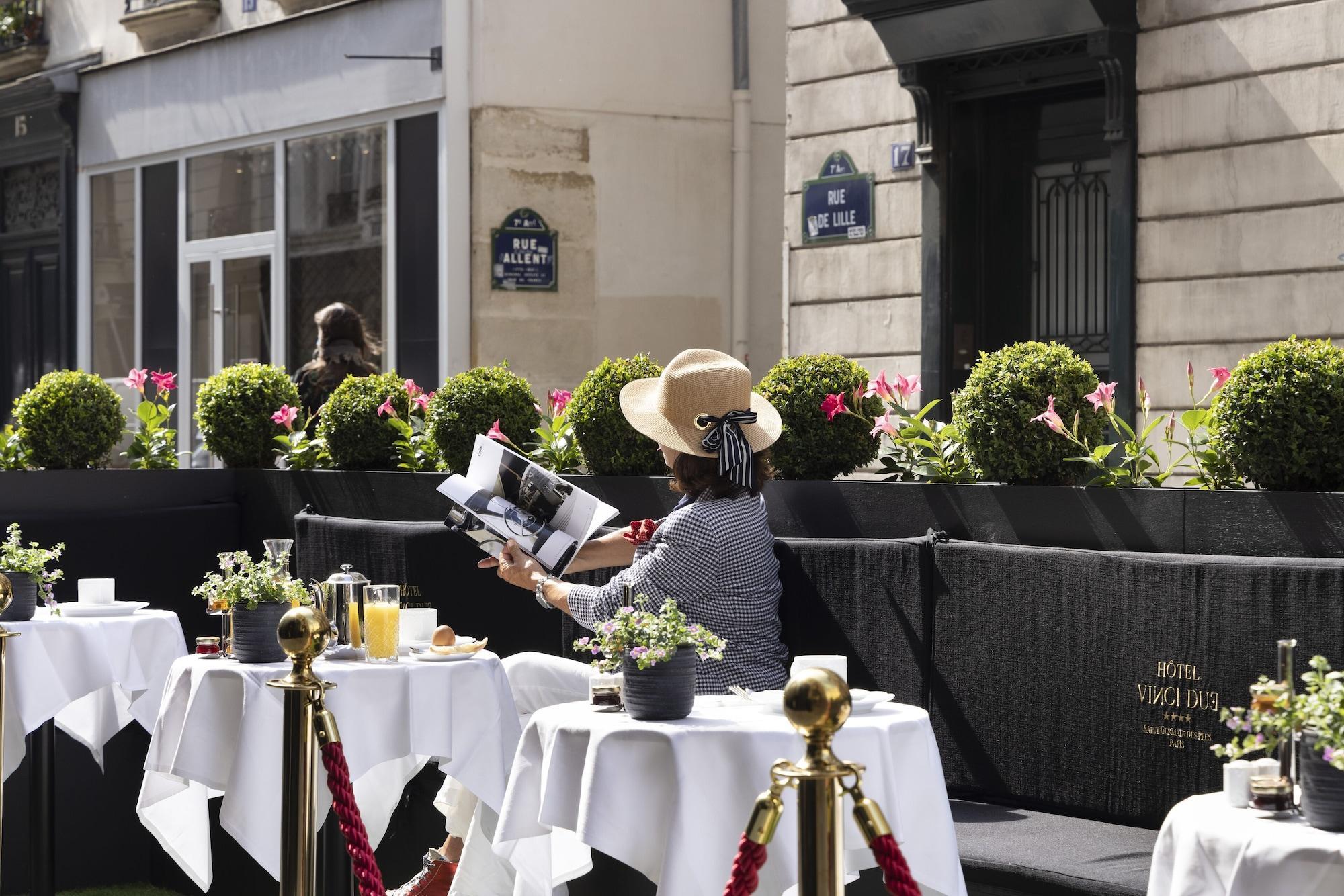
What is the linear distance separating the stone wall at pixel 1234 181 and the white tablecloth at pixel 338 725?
527 cm

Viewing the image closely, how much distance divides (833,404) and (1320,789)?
10.7 feet

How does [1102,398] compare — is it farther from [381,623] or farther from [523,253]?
[523,253]

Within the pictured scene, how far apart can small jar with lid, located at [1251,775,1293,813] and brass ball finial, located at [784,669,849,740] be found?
1.34m

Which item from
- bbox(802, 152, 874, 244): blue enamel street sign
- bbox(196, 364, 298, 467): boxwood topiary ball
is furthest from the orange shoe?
bbox(802, 152, 874, 244): blue enamel street sign

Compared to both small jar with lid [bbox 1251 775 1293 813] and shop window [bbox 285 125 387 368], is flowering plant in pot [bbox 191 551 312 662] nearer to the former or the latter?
small jar with lid [bbox 1251 775 1293 813]

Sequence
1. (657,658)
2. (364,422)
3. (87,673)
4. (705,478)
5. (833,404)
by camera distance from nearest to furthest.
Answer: (657,658) < (705,478) < (87,673) < (833,404) < (364,422)

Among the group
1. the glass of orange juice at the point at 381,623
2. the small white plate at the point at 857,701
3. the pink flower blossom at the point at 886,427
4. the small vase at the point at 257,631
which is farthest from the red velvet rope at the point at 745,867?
the pink flower blossom at the point at 886,427

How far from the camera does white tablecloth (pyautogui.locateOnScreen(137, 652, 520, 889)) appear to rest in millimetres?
5070

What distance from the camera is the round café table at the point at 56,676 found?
600 cm

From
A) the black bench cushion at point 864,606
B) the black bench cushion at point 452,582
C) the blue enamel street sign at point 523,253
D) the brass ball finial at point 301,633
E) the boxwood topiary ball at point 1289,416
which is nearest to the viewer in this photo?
the brass ball finial at point 301,633

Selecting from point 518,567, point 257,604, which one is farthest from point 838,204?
point 257,604

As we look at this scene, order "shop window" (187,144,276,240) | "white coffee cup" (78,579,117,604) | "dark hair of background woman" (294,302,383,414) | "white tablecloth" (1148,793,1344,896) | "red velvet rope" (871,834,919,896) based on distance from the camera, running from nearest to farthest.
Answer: "red velvet rope" (871,834,919,896), "white tablecloth" (1148,793,1344,896), "white coffee cup" (78,579,117,604), "dark hair of background woman" (294,302,383,414), "shop window" (187,144,276,240)

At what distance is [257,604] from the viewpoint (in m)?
5.21

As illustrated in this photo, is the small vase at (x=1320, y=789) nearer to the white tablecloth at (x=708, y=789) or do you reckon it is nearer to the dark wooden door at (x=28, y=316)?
the white tablecloth at (x=708, y=789)
